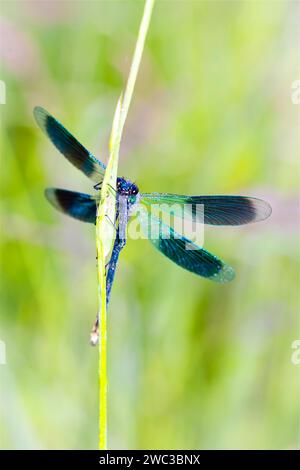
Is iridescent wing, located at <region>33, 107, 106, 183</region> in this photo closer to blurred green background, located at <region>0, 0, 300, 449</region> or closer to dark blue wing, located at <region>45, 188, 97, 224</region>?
dark blue wing, located at <region>45, 188, 97, 224</region>

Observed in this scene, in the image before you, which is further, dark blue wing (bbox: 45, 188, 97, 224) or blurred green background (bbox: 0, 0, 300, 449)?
blurred green background (bbox: 0, 0, 300, 449)

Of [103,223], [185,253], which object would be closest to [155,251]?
[185,253]

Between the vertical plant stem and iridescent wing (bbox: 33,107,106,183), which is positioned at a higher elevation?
iridescent wing (bbox: 33,107,106,183)

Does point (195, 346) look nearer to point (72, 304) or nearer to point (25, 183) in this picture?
point (72, 304)

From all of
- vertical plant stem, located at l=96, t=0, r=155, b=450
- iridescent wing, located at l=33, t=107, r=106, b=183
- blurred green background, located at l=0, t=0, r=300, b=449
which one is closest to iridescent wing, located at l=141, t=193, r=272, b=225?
iridescent wing, located at l=33, t=107, r=106, b=183

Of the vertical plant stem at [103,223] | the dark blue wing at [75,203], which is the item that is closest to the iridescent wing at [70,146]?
the dark blue wing at [75,203]
